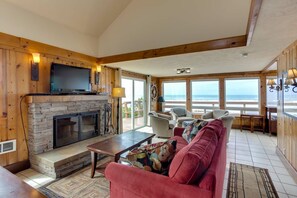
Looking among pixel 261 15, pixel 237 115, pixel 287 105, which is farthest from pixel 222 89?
pixel 261 15

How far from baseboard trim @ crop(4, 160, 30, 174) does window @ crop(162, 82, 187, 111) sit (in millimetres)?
6034

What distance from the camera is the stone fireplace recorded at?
2.93m

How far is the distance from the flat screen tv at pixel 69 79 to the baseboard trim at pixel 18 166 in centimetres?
141

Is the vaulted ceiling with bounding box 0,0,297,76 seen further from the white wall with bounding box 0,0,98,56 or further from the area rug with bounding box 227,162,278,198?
the area rug with bounding box 227,162,278,198

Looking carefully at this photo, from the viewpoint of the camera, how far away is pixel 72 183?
250 cm

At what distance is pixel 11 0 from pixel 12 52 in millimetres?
863

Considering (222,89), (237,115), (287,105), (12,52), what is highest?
(12,52)

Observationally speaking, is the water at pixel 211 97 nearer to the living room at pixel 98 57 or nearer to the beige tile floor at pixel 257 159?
the beige tile floor at pixel 257 159

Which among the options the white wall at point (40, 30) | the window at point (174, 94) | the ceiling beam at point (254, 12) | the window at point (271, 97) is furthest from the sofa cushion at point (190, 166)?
the window at point (174, 94)

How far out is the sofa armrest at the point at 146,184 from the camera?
3.88 ft

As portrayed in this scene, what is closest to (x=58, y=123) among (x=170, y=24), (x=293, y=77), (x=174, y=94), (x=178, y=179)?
(x=178, y=179)

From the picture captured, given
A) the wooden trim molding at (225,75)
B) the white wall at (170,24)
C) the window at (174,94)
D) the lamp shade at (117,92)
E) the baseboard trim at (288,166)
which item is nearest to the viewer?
the baseboard trim at (288,166)

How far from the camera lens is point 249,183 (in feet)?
8.16

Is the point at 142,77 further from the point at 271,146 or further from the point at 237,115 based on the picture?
the point at 271,146
